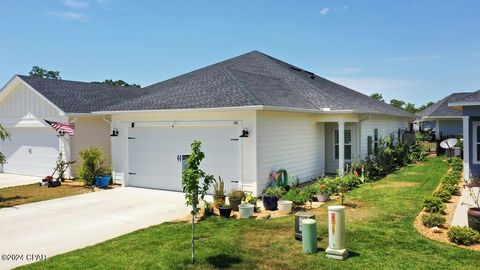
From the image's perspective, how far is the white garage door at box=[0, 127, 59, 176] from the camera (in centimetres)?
1792

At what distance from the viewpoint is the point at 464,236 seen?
7180mm

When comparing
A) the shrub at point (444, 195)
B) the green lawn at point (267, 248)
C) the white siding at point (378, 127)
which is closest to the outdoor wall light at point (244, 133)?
the green lawn at point (267, 248)

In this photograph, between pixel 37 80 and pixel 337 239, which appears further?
pixel 37 80

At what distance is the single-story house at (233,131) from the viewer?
Result: 12125 millimetres

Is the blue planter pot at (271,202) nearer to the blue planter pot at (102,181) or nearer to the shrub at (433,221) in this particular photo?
the shrub at (433,221)

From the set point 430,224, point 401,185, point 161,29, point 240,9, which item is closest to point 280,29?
point 240,9

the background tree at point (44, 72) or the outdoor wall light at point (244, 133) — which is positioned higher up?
the background tree at point (44, 72)

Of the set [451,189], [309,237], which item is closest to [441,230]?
[309,237]

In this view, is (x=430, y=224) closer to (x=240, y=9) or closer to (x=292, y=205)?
(x=292, y=205)

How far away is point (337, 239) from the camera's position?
661 cm

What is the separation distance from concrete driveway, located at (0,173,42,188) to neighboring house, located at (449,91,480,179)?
17.6m

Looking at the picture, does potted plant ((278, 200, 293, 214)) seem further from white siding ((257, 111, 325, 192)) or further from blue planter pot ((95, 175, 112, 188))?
blue planter pot ((95, 175, 112, 188))

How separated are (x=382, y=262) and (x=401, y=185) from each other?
8.62 m

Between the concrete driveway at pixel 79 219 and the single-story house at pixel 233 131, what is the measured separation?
1.61 meters
